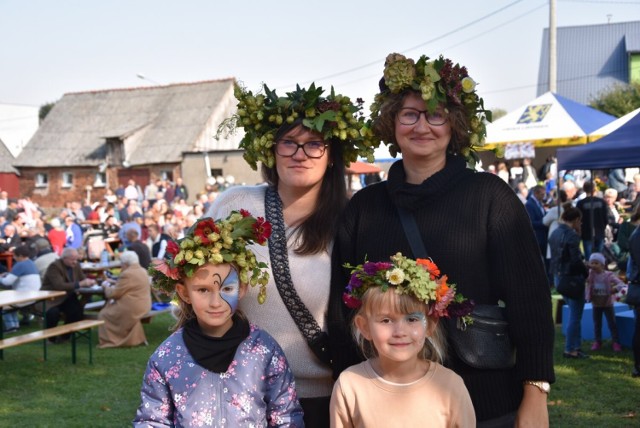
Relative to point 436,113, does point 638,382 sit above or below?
below

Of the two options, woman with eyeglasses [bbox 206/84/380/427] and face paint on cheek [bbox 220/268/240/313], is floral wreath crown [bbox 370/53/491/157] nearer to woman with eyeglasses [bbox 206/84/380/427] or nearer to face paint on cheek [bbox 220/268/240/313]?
woman with eyeglasses [bbox 206/84/380/427]

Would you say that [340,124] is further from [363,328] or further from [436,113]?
[363,328]

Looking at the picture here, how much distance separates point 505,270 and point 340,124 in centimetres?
89

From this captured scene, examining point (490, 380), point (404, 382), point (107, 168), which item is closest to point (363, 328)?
point (404, 382)

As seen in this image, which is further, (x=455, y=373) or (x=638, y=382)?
(x=638, y=382)

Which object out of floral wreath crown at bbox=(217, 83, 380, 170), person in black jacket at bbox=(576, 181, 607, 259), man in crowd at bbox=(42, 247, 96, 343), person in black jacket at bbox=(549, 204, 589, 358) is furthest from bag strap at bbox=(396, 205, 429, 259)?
person in black jacket at bbox=(576, 181, 607, 259)

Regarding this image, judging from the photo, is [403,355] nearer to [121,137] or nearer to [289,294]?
[289,294]

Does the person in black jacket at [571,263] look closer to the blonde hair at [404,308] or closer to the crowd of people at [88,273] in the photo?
the crowd of people at [88,273]

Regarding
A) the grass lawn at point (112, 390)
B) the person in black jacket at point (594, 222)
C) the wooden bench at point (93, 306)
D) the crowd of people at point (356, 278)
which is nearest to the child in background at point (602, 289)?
the grass lawn at point (112, 390)

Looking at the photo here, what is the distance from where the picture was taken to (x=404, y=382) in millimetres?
2832

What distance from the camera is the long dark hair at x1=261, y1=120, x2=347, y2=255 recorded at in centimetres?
323

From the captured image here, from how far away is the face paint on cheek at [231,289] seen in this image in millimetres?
3129

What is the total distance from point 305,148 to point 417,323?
2.92 feet

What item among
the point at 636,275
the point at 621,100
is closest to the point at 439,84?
the point at 636,275
